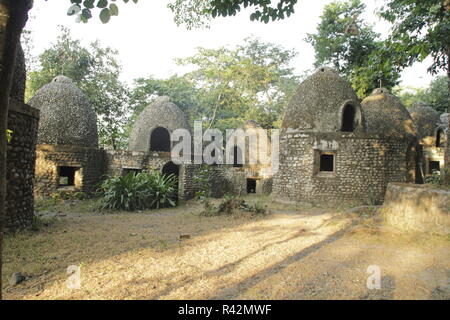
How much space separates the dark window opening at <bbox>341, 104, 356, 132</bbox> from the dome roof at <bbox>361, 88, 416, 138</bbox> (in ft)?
9.64

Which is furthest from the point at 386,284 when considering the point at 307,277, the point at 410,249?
the point at 410,249

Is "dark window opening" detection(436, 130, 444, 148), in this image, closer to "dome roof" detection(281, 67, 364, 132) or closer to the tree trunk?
"dome roof" detection(281, 67, 364, 132)

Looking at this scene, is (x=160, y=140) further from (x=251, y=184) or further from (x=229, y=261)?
(x=229, y=261)

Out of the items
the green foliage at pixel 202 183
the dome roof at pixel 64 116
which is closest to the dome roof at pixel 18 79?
the dome roof at pixel 64 116

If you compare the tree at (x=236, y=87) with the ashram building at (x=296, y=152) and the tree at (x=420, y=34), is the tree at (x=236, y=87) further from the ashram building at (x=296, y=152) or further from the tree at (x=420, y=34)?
the tree at (x=420, y=34)

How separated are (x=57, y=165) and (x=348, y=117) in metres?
12.0

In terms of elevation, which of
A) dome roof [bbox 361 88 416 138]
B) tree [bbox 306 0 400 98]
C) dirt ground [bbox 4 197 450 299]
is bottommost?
dirt ground [bbox 4 197 450 299]

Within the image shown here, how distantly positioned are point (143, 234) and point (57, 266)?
2.23m

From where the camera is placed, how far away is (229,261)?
4.45 metres

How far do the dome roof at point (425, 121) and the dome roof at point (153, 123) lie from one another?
52.2 feet

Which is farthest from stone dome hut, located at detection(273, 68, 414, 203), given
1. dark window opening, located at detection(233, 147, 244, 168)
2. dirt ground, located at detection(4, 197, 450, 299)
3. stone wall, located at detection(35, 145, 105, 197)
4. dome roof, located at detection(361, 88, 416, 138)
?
stone wall, located at detection(35, 145, 105, 197)

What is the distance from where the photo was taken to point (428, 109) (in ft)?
68.3

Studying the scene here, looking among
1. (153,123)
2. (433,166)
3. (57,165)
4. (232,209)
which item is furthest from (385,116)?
(57,165)

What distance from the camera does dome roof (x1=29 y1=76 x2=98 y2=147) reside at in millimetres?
12125
